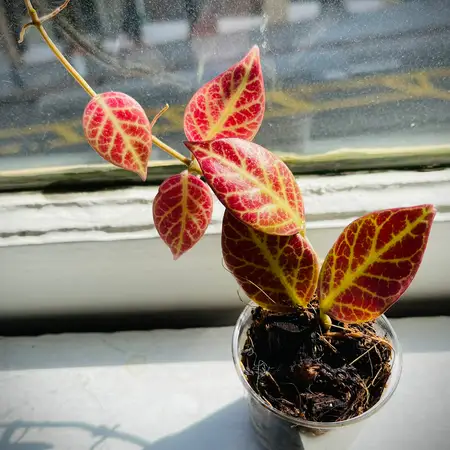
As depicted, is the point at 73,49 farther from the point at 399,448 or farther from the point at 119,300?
the point at 399,448

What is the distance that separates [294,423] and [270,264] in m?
0.14

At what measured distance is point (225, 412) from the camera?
608mm

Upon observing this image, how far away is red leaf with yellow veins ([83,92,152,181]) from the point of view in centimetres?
37

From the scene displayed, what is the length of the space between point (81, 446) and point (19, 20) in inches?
17.6

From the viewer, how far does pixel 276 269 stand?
44 cm

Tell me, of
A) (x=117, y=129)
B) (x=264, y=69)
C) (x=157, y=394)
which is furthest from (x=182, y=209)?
(x=157, y=394)

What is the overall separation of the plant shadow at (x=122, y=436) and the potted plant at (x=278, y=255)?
0.26ft

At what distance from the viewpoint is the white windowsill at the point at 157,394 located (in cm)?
58

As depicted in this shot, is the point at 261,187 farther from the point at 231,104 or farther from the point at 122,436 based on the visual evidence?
the point at 122,436

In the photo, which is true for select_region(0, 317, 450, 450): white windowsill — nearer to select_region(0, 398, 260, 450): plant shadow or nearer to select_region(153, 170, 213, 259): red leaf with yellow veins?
select_region(0, 398, 260, 450): plant shadow

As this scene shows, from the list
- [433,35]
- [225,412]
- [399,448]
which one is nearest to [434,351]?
[399,448]

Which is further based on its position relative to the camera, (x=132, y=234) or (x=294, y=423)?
(x=132, y=234)

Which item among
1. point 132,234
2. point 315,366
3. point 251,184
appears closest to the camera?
point 251,184

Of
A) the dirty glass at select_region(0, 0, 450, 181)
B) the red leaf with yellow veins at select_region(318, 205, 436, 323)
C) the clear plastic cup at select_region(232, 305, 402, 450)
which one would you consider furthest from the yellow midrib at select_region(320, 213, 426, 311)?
the dirty glass at select_region(0, 0, 450, 181)
